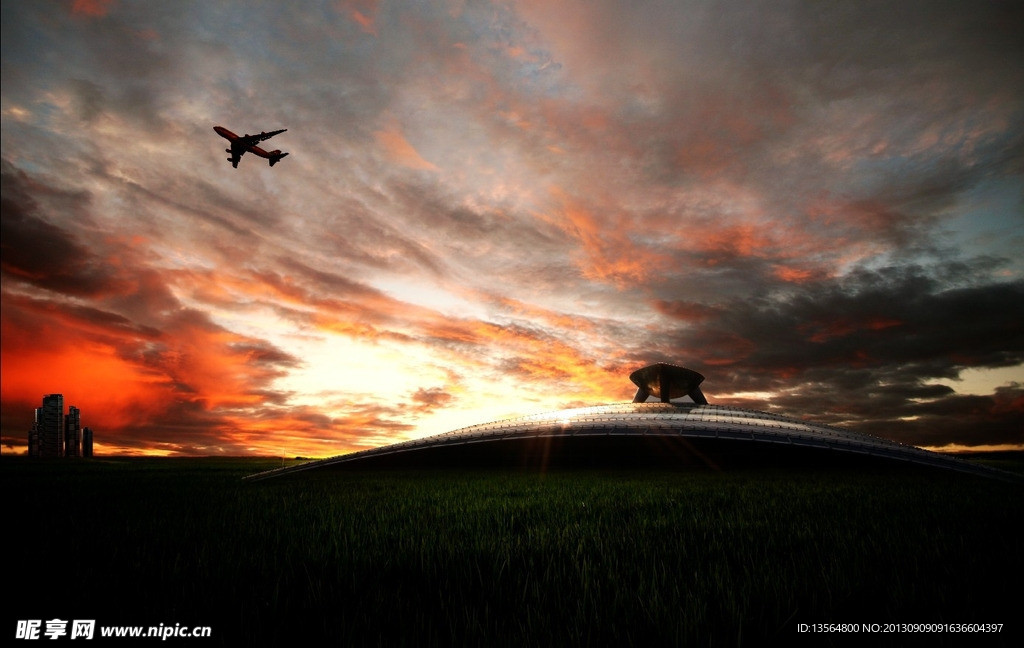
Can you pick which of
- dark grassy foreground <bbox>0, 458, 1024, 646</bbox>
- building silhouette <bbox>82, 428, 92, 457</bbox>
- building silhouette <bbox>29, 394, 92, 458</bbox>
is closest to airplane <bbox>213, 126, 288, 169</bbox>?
dark grassy foreground <bbox>0, 458, 1024, 646</bbox>

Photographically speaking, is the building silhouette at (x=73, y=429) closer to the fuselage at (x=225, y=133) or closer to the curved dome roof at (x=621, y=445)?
the fuselage at (x=225, y=133)

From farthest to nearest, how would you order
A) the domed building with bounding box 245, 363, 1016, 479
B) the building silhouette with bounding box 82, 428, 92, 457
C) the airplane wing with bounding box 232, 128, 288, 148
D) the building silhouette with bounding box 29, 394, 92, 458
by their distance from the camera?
the building silhouette with bounding box 82, 428, 92, 457
the building silhouette with bounding box 29, 394, 92, 458
the airplane wing with bounding box 232, 128, 288, 148
the domed building with bounding box 245, 363, 1016, 479

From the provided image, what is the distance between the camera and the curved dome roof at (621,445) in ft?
61.4

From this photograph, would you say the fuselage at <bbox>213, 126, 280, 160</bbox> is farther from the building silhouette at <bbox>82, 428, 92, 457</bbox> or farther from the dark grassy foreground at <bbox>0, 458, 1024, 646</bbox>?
the building silhouette at <bbox>82, 428, 92, 457</bbox>

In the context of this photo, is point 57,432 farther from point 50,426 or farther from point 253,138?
point 253,138

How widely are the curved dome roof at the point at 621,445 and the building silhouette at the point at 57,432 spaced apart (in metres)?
→ 182

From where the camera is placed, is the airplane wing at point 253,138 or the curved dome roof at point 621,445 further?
the airplane wing at point 253,138

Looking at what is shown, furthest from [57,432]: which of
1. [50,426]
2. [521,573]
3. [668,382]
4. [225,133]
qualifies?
[521,573]

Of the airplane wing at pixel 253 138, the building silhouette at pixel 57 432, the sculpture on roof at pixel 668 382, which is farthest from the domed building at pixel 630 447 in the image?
the building silhouette at pixel 57 432

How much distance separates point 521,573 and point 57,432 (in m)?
217

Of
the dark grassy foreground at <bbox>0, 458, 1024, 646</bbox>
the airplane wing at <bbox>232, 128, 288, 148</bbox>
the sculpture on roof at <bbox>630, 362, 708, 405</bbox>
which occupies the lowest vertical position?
the dark grassy foreground at <bbox>0, 458, 1024, 646</bbox>

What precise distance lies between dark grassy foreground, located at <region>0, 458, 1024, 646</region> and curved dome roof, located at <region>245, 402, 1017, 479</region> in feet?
44.9

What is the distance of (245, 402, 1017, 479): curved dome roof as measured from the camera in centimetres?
1870

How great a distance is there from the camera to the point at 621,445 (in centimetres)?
2206
